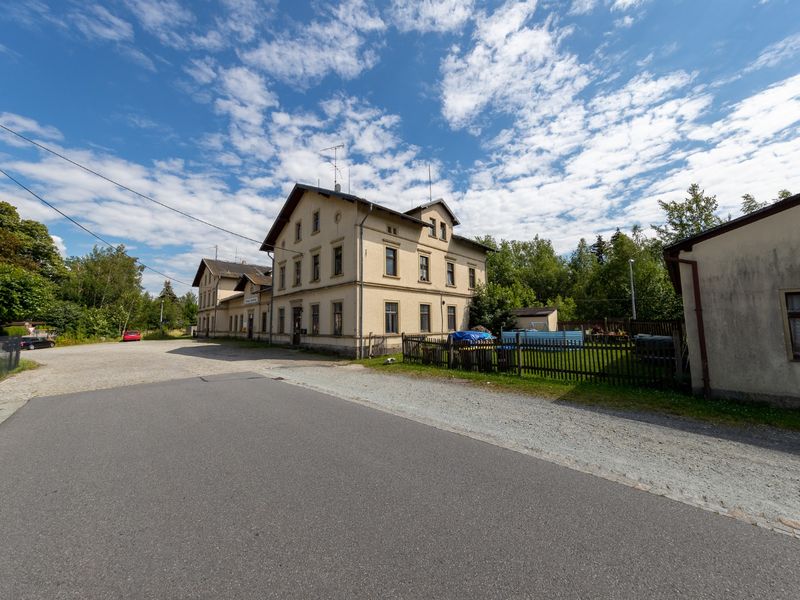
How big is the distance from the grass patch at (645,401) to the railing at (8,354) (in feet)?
55.3

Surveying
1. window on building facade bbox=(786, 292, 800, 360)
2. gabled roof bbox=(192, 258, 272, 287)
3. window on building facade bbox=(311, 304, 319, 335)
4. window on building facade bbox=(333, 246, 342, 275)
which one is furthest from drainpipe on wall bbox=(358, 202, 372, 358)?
gabled roof bbox=(192, 258, 272, 287)

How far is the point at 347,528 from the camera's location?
10.2ft

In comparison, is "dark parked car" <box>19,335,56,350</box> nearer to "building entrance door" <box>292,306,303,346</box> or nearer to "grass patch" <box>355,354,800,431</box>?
"building entrance door" <box>292,306,303,346</box>

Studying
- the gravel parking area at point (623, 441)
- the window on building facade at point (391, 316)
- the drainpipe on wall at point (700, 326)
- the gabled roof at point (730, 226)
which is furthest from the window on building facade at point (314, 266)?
the drainpipe on wall at point (700, 326)

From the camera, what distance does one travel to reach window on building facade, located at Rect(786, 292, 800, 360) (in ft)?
23.7

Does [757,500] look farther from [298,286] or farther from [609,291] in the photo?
[609,291]

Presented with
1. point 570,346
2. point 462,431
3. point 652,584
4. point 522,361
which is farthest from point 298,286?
point 652,584

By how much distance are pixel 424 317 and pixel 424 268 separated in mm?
3442

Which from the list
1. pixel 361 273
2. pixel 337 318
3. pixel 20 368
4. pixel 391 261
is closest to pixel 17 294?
pixel 20 368

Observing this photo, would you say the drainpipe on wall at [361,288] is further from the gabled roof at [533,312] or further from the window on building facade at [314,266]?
the gabled roof at [533,312]

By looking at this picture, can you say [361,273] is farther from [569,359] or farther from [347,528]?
[347,528]

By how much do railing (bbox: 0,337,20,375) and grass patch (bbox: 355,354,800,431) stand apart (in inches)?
663

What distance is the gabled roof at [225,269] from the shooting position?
141ft

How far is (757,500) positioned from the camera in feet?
12.0
